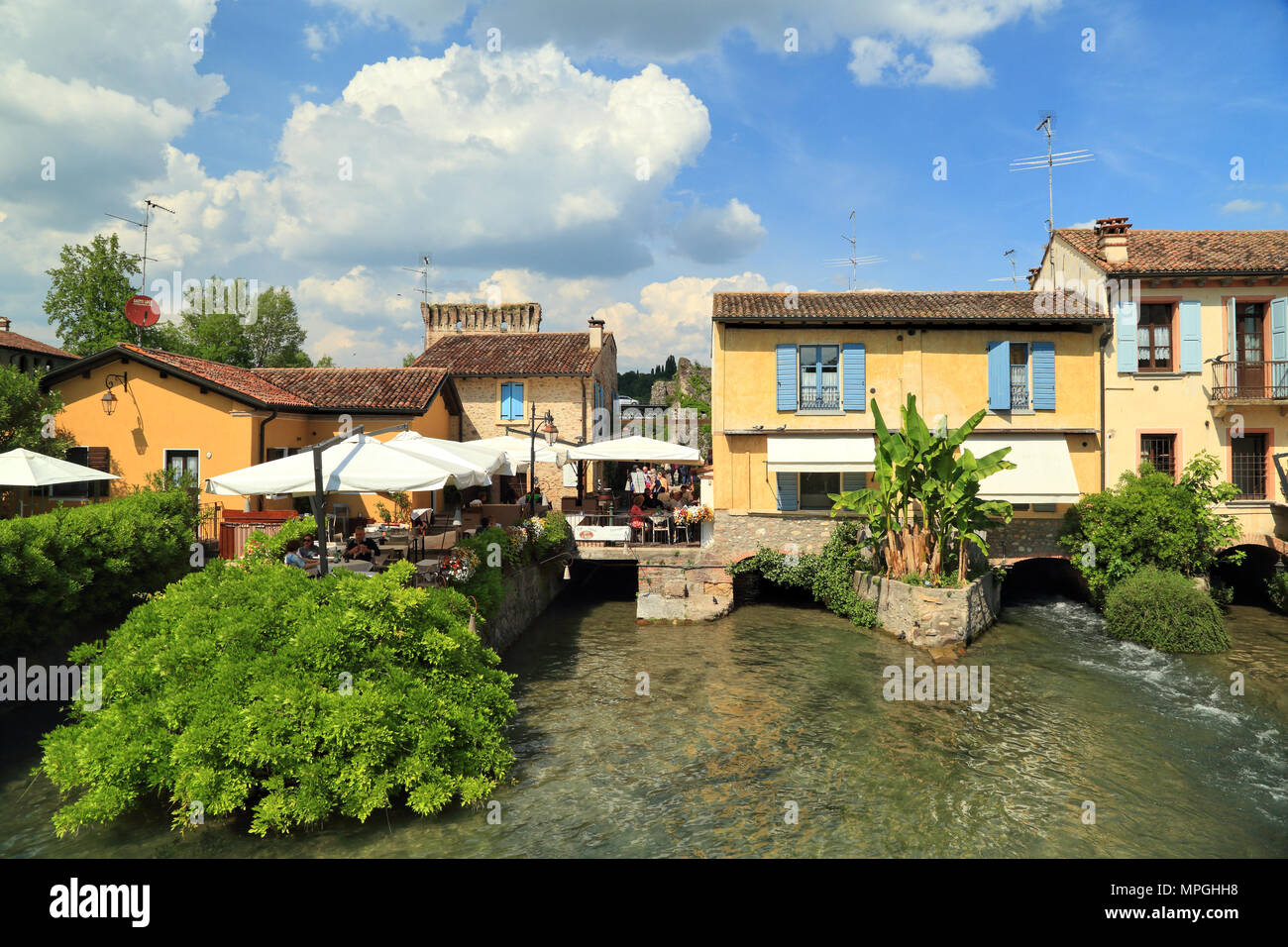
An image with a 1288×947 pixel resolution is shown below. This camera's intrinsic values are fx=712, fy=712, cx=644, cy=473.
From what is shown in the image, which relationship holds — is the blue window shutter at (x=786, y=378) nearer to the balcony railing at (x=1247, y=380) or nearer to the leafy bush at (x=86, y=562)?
the balcony railing at (x=1247, y=380)

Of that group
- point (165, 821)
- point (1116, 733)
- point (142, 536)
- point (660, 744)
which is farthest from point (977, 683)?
point (142, 536)

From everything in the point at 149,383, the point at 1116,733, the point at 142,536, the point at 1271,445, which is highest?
the point at 149,383

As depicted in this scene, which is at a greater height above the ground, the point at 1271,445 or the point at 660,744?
the point at 1271,445

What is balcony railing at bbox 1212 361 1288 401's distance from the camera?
1905 cm

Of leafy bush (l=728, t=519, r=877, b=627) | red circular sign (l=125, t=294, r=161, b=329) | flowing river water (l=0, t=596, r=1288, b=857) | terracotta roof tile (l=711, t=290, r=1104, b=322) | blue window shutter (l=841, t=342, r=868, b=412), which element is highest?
red circular sign (l=125, t=294, r=161, b=329)

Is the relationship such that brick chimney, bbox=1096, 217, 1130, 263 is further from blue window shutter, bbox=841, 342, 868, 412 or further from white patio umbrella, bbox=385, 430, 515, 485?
white patio umbrella, bbox=385, 430, 515, 485

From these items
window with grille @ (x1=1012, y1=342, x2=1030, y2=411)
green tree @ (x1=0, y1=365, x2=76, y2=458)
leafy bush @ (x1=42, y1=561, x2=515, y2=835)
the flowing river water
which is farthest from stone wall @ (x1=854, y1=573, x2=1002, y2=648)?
green tree @ (x1=0, y1=365, x2=76, y2=458)

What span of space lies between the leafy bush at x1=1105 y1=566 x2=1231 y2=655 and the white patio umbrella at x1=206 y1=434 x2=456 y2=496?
15390mm
